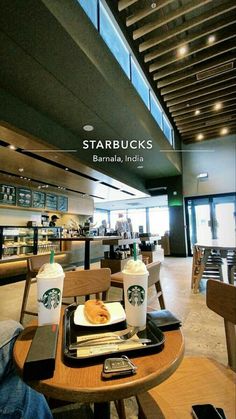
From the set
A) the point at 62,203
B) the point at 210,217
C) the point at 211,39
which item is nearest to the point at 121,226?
the point at 62,203

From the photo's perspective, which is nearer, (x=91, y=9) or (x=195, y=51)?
(x=91, y=9)

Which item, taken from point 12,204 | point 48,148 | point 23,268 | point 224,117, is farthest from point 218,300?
point 224,117

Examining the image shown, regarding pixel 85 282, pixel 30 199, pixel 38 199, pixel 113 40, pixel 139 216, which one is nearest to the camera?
pixel 85 282

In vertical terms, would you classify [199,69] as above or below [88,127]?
above

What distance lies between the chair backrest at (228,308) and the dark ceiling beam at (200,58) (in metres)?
4.83

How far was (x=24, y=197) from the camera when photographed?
585cm

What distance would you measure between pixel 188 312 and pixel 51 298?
248 cm

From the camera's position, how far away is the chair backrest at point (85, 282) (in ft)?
4.61

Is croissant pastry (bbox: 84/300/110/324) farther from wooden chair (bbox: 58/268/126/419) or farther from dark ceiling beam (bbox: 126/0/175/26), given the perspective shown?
dark ceiling beam (bbox: 126/0/175/26)

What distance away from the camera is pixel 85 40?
2.59 metres

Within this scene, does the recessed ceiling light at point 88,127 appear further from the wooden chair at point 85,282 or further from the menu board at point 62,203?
the wooden chair at point 85,282

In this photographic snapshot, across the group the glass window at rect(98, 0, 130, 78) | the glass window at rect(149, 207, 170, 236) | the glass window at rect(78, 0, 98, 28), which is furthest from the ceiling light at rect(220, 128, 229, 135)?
the glass window at rect(149, 207, 170, 236)

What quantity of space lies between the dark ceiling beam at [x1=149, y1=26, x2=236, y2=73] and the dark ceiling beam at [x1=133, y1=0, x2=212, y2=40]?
2.57ft

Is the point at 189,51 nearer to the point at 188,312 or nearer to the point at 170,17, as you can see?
the point at 170,17
